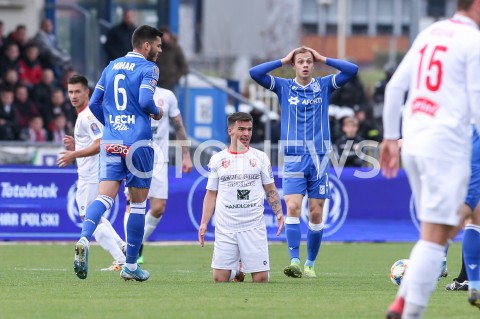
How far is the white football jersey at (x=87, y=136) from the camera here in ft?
44.8

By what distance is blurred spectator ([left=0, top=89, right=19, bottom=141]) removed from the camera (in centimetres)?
2247

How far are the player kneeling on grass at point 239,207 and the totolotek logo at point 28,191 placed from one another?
26.4ft

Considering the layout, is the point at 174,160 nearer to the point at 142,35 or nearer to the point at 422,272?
the point at 142,35

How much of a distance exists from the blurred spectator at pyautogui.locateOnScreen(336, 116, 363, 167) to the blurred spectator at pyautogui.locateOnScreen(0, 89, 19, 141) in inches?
236

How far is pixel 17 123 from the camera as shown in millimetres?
22969

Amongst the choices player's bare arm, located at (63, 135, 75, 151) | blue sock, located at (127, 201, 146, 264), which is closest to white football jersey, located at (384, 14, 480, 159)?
blue sock, located at (127, 201, 146, 264)

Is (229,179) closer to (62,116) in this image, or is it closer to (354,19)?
(62,116)

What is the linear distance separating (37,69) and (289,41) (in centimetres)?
3375

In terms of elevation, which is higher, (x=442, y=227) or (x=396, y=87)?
(x=396, y=87)

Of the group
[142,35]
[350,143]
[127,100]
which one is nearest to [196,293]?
[127,100]

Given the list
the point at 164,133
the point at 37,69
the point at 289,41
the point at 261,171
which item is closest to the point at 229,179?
the point at 261,171

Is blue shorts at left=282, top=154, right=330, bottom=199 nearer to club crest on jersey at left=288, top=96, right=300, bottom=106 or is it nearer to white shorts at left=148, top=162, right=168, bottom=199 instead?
club crest on jersey at left=288, top=96, right=300, bottom=106

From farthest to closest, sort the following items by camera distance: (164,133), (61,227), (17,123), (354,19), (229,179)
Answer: (354,19), (17,123), (61,227), (164,133), (229,179)

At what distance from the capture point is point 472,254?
1039 centimetres
